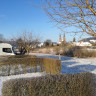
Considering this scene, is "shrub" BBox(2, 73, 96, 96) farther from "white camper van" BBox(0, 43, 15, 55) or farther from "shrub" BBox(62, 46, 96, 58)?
"shrub" BBox(62, 46, 96, 58)

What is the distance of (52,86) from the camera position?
3.14 m

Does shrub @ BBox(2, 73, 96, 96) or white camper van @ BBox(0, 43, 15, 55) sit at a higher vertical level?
white camper van @ BBox(0, 43, 15, 55)

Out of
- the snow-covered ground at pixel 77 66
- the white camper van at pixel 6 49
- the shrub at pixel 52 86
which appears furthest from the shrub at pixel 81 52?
the shrub at pixel 52 86

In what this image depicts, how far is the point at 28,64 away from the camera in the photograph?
898 centimetres

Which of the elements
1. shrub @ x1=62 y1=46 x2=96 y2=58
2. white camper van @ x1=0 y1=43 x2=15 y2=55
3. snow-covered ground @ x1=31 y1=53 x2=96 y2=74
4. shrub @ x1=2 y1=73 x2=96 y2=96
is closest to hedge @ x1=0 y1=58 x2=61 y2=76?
snow-covered ground @ x1=31 y1=53 x2=96 y2=74

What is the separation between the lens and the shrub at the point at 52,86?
296cm

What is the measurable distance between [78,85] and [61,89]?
48 cm

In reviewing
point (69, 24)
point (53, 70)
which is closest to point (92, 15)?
point (69, 24)

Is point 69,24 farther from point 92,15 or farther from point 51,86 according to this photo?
point 51,86

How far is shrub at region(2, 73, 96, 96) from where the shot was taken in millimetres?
2963

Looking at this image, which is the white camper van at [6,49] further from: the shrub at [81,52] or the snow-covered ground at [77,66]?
the shrub at [81,52]

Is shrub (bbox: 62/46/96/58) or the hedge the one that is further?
shrub (bbox: 62/46/96/58)

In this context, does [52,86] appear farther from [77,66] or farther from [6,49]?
[6,49]

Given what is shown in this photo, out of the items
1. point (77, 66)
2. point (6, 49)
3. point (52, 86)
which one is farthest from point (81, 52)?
point (52, 86)
